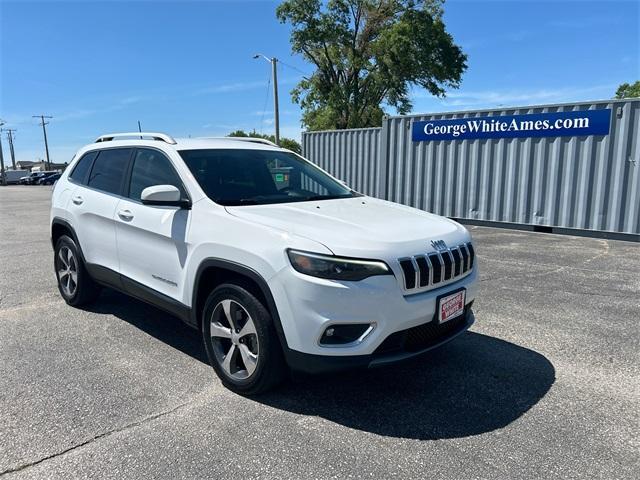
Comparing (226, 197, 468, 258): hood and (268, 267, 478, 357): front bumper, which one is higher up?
(226, 197, 468, 258): hood

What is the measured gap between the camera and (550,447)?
2707 mm

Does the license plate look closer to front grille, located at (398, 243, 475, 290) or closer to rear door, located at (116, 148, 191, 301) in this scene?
front grille, located at (398, 243, 475, 290)

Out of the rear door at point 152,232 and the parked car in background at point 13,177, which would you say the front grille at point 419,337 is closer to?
the rear door at point 152,232

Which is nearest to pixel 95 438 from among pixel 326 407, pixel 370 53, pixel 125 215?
pixel 326 407

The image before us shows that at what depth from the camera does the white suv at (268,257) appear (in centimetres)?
283

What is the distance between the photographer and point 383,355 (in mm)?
2918

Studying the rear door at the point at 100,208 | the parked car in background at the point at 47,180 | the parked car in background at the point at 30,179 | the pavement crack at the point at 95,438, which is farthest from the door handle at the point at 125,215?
the parked car in background at the point at 30,179

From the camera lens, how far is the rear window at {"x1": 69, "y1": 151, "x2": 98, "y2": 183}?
5074 mm

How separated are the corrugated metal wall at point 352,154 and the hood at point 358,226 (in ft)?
34.7


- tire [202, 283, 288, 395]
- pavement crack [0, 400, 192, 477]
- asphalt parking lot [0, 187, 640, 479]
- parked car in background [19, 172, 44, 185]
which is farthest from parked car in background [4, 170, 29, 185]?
pavement crack [0, 400, 192, 477]

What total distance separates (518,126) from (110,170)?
922 cm

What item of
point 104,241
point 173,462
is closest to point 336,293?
point 173,462

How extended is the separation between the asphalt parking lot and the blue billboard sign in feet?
20.4

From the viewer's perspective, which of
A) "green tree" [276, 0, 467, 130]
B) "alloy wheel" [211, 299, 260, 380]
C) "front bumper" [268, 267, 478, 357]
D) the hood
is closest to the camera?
"front bumper" [268, 267, 478, 357]
